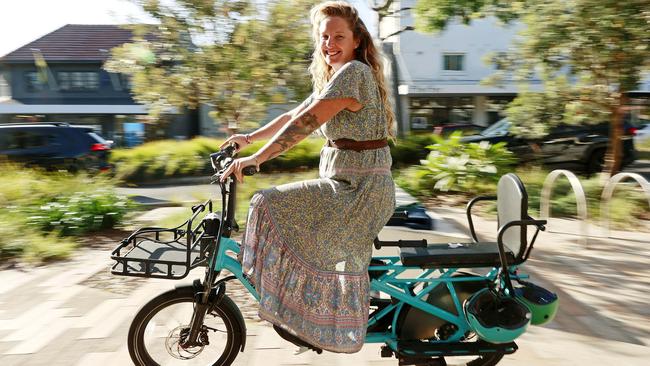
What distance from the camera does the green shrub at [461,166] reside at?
10031 mm

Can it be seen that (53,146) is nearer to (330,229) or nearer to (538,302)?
(330,229)

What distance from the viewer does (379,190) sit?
10.0 feet

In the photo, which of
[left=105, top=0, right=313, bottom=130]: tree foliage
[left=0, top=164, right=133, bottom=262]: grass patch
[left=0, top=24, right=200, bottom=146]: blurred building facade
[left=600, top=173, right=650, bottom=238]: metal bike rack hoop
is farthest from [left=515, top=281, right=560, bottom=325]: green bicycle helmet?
[left=0, top=24, right=200, bottom=146]: blurred building facade

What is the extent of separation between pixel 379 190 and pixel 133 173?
14.1 m

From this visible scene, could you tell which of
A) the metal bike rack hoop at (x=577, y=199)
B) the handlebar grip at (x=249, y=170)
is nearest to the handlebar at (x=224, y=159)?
the handlebar grip at (x=249, y=170)

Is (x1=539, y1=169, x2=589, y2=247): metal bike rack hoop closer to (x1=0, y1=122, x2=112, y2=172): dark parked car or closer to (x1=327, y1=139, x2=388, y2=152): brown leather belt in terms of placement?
(x1=327, y1=139, x2=388, y2=152): brown leather belt

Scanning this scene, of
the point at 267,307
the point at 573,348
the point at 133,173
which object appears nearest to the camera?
the point at 267,307

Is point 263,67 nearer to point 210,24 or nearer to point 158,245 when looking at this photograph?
point 210,24

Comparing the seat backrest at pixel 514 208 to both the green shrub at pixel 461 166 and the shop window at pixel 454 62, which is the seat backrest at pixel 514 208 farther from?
the shop window at pixel 454 62

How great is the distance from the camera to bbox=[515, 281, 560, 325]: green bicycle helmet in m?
3.12

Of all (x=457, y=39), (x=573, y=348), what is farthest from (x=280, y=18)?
(x=457, y=39)

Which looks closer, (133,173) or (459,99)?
(133,173)

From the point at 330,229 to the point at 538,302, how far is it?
117cm

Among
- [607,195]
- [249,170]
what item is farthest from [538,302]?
[607,195]
